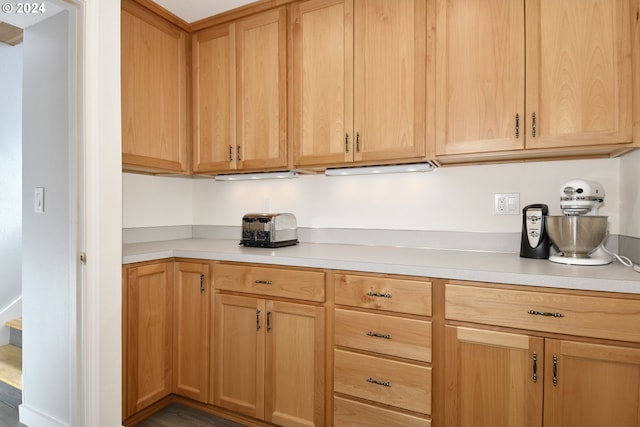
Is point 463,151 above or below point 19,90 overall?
below

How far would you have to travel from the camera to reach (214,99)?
2.25 m

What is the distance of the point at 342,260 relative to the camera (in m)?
1.57

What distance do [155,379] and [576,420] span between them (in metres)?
1.96

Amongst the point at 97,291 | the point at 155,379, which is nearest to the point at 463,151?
the point at 97,291

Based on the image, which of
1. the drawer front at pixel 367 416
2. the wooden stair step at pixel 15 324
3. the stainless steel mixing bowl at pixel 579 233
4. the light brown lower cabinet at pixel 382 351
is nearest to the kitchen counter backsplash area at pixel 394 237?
the stainless steel mixing bowl at pixel 579 233

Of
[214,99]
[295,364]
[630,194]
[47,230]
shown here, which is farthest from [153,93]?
[630,194]

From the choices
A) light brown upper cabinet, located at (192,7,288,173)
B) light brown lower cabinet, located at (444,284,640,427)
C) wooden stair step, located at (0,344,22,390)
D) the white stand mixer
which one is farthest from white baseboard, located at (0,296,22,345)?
the white stand mixer

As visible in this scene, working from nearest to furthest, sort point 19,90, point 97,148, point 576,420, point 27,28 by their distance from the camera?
point 576,420 < point 97,148 < point 27,28 < point 19,90

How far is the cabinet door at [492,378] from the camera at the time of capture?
126 cm

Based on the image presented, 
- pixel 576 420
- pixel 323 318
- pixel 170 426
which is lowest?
pixel 170 426

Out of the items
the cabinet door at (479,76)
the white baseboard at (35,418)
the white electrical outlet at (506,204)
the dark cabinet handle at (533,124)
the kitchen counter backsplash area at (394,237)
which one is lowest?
the white baseboard at (35,418)

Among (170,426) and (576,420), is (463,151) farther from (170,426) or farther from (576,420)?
(170,426)

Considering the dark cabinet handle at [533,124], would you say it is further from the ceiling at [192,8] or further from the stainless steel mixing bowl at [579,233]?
the ceiling at [192,8]

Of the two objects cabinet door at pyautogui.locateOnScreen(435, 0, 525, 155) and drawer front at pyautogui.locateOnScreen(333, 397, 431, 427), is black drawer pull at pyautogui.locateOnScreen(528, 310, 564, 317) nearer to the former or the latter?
drawer front at pyautogui.locateOnScreen(333, 397, 431, 427)
